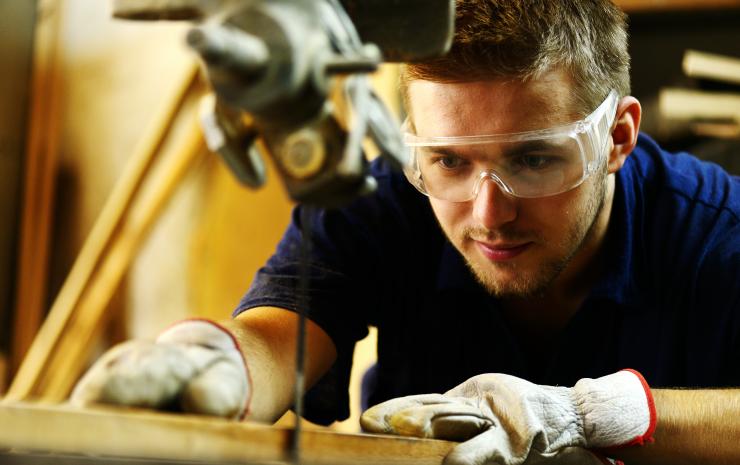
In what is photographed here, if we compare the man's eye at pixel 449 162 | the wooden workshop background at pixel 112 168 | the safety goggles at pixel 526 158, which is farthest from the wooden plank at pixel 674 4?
the man's eye at pixel 449 162

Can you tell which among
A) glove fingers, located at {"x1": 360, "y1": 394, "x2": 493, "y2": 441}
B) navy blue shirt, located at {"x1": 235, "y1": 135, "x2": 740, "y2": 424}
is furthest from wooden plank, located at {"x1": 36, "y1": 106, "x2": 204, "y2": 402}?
glove fingers, located at {"x1": 360, "y1": 394, "x2": 493, "y2": 441}

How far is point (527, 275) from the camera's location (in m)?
1.89

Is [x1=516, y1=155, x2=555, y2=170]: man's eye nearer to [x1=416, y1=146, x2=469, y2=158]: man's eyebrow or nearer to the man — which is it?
the man

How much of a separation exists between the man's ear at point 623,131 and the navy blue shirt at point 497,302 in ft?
0.36

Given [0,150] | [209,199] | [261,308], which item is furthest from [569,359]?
[0,150]

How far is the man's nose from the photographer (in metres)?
1.75

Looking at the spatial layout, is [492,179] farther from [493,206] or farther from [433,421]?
[433,421]

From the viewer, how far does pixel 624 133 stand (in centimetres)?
197

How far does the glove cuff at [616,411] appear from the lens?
149cm

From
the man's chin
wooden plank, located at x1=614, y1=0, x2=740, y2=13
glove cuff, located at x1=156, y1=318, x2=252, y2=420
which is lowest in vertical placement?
the man's chin

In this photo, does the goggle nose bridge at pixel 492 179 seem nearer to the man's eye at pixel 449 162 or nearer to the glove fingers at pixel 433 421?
the man's eye at pixel 449 162

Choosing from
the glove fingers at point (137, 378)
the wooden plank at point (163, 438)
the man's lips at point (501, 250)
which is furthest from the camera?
the man's lips at point (501, 250)

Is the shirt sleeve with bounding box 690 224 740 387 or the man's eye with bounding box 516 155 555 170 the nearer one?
the man's eye with bounding box 516 155 555 170

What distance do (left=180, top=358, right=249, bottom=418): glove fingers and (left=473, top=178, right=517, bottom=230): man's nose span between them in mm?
727
